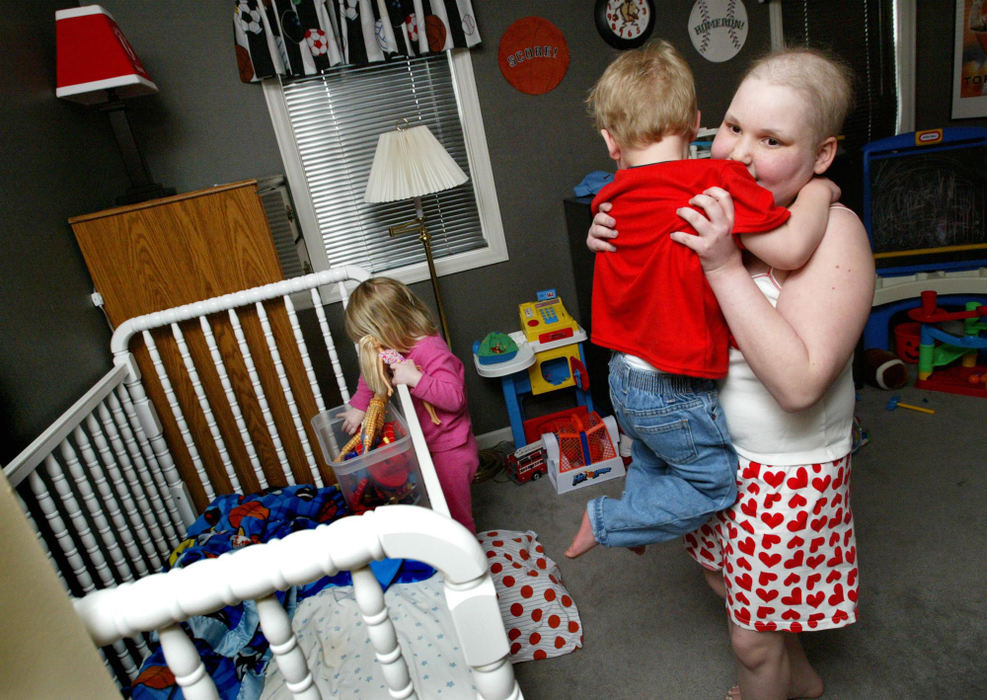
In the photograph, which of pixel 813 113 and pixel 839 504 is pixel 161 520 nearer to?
pixel 839 504

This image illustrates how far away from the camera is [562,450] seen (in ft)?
8.00

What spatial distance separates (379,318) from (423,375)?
215mm

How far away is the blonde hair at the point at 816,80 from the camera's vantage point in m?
0.81

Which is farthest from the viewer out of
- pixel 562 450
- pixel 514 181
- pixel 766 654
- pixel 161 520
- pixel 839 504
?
pixel 514 181

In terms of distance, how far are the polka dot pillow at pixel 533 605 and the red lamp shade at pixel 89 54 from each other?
1.77m

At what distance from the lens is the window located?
2.42 m

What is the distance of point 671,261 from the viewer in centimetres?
91

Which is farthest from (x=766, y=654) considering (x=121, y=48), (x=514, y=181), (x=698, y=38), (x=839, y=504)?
(x=698, y=38)

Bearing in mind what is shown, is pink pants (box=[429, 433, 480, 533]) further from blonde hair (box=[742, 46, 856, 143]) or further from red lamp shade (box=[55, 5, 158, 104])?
red lamp shade (box=[55, 5, 158, 104])

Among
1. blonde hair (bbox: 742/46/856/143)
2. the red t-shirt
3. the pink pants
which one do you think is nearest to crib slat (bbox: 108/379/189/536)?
the pink pants

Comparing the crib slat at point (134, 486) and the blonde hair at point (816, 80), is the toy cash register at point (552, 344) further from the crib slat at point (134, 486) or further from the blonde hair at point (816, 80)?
the blonde hair at point (816, 80)

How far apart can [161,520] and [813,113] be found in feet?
5.82

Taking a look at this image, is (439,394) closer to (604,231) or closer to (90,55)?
(604,231)

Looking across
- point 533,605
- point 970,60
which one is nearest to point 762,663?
point 533,605
